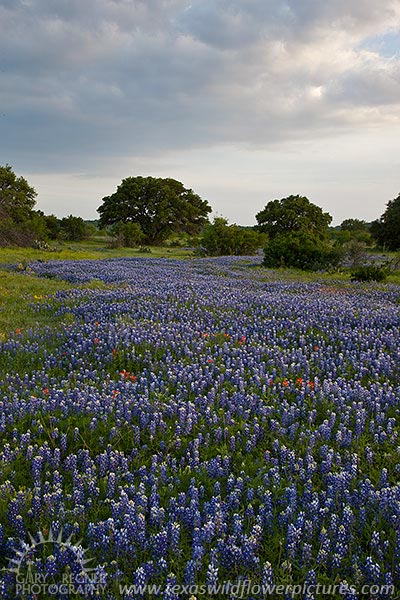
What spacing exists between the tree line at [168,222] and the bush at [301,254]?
1301 cm

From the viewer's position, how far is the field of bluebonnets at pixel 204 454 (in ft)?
9.57

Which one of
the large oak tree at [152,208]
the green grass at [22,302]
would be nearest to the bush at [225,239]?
the green grass at [22,302]

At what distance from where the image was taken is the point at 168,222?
229ft

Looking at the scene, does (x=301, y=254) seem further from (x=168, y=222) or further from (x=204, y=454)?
(x=168, y=222)

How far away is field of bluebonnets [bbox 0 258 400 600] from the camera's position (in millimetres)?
2916

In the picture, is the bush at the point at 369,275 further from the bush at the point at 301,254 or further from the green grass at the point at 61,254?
the green grass at the point at 61,254

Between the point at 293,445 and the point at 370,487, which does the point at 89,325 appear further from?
the point at 370,487

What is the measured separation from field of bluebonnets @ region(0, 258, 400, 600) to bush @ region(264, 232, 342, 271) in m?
16.8

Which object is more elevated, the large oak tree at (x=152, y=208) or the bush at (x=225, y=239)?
the large oak tree at (x=152, y=208)

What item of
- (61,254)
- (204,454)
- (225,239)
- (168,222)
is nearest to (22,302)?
(204,454)

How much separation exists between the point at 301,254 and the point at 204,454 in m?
22.3

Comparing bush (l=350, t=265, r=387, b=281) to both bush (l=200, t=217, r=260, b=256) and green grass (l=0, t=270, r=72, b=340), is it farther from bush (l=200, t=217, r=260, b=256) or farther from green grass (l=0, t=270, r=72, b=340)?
bush (l=200, t=217, r=260, b=256)

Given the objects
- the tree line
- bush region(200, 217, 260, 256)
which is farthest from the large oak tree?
bush region(200, 217, 260, 256)

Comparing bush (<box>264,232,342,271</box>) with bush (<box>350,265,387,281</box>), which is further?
bush (<box>264,232,342,271</box>)
